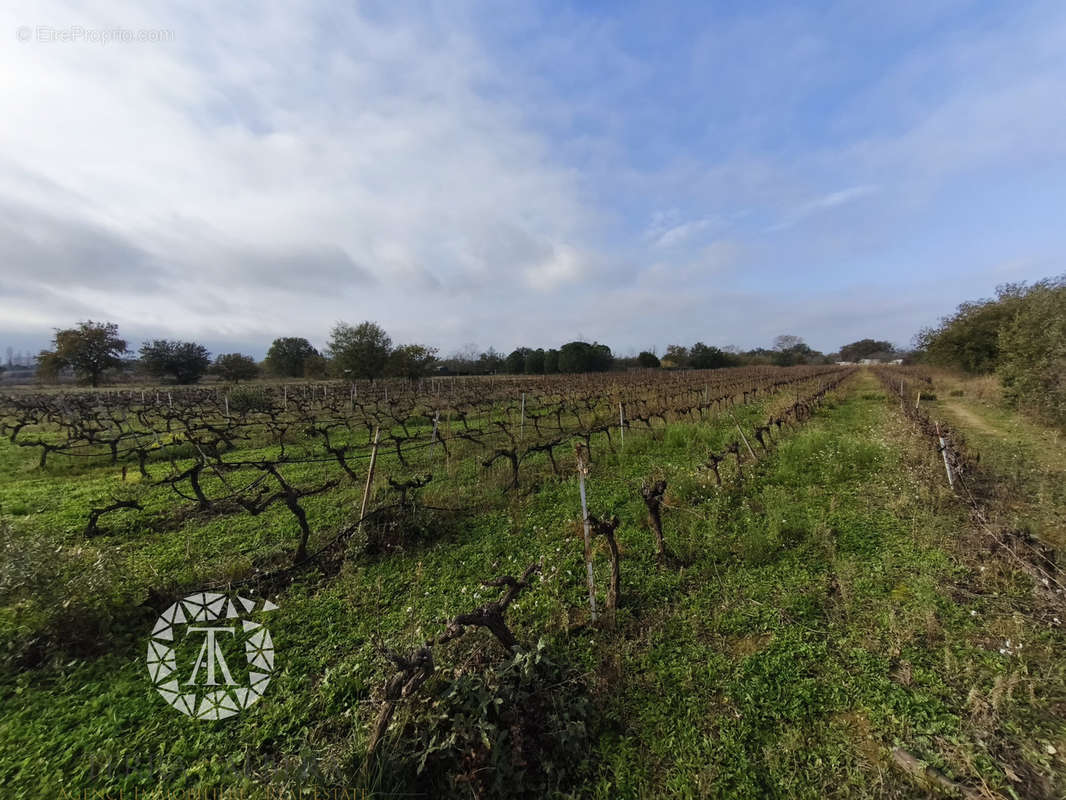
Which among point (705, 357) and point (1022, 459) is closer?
point (1022, 459)

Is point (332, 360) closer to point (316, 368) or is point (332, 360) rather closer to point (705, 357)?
point (316, 368)

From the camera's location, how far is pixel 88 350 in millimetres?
37562

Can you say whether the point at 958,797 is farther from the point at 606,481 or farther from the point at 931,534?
the point at 606,481

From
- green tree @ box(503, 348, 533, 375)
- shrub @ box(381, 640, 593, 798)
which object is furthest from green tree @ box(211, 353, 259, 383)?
shrub @ box(381, 640, 593, 798)

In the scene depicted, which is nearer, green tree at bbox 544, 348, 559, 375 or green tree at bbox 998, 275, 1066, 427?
green tree at bbox 998, 275, 1066, 427

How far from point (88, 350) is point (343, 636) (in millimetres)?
53974

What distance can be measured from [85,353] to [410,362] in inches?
1223

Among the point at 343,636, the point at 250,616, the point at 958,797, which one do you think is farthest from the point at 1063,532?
the point at 250,616

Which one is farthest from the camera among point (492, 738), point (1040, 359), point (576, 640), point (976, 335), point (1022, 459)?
point (976, 335)

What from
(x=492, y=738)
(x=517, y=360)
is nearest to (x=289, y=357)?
(x=517, y=360)

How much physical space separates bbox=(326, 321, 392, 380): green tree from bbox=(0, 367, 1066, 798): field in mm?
26424

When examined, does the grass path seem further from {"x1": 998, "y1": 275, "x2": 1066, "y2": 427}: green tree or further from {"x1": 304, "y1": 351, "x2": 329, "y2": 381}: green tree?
{"x1": 304, "y1": 351, "x2": 329, "y2": 381}: green tree

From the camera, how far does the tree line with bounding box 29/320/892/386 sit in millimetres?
33625

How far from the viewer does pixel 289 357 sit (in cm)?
4947
